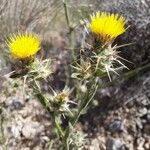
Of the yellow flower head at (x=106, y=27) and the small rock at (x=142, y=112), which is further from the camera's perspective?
the small rock at (x=142, y=112)

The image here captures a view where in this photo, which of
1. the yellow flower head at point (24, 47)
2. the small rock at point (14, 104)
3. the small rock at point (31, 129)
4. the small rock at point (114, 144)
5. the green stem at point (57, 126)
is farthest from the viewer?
the small rock at point (14, 104)

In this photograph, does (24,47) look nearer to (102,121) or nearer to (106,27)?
(106,27)

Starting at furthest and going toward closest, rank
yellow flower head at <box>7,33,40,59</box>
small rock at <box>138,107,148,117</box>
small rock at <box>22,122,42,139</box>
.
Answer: small rock at <box>22,122,42,139</box>, small rock at <box>138,107,148,117</box>, yellow flower head at <box>7,33,40,59</box>

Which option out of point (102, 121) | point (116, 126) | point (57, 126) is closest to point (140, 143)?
point (116, 126)

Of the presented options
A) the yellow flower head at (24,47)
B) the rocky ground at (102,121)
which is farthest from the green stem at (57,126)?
the rocky ground at (102,121)

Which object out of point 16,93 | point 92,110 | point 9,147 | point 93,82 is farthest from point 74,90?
point 93,82

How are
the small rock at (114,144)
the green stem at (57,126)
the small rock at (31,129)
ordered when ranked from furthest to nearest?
the small rock at (31,129), the small rock at (114,144), the green stem at (57,126)

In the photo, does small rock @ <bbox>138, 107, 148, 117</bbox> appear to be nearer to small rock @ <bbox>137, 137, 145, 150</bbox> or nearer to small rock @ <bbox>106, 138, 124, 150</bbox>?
small rock @ <bbox>137, 137, 145, 150</bbox>

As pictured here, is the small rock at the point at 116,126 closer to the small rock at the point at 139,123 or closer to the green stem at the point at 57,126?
the small rock at the point at 139,123

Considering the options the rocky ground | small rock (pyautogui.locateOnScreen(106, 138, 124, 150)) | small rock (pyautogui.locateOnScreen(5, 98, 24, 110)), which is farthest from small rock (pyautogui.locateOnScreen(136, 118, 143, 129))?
small rock (pyautogui.locateOnScreen(5, 98, 24, 110))
